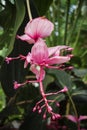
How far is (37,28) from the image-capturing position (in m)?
0.40

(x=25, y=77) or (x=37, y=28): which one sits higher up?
(x=37, y=28)

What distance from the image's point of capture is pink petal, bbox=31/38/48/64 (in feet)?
1.28

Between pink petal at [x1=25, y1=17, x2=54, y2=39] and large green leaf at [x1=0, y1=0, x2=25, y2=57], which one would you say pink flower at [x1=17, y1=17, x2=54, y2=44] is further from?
large green leaf at [x1=0, y1=0, x2=25, y2=57]

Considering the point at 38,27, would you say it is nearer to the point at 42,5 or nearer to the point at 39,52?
the point at 39,52

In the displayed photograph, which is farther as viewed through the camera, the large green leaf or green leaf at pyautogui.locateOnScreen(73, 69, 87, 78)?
green leaf at pyautogui.locateOnScreen(73, 69, 87, 78)

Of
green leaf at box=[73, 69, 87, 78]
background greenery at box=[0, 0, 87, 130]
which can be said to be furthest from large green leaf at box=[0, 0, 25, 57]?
green leaf at box=[73, 69, 87, 78]

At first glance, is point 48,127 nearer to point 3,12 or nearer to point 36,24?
point 3,12

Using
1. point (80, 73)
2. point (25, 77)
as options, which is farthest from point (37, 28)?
point (80, 73)

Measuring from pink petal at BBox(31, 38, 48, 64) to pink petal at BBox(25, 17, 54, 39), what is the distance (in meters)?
0.01

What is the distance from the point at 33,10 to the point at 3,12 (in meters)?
0.08

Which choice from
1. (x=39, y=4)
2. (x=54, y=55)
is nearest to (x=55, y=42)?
(x=39, y=4)

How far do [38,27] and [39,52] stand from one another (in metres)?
0.03

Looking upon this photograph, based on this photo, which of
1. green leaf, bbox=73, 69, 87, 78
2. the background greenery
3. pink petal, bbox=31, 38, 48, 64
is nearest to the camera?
pink petal, bbox=31, 38, 48, 64

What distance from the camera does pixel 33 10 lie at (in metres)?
0.55
